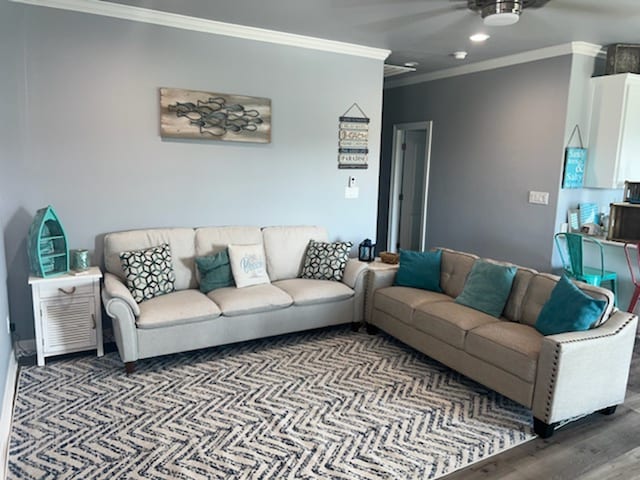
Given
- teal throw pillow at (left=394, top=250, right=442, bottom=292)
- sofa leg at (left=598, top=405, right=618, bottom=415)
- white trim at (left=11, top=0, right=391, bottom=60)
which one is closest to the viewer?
sofa leg at (left=598, top=405, right=618, bottom=415)

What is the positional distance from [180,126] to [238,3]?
1.10 m

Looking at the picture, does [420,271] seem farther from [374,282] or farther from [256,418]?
[256,418]

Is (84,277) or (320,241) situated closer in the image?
(84,277)

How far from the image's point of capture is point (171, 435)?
2562 millimetres

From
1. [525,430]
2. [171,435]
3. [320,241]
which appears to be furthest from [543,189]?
[171,435]

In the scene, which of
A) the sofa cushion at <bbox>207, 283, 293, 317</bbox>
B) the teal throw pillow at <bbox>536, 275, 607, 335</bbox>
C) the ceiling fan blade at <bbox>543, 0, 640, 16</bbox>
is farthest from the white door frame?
the teal throw pillow at <bbox>536, 275, 607, 335</bbox>

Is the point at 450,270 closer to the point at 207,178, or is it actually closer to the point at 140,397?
the point at 207,178

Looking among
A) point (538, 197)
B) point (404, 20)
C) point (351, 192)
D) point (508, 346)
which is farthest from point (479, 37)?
point (508, 346)

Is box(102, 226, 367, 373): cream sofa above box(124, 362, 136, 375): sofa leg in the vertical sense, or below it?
above

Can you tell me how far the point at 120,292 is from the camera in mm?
3158

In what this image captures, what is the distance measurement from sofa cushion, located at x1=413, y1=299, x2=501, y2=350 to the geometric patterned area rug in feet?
1.05

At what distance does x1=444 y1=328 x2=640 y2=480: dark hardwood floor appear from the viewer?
234 cm

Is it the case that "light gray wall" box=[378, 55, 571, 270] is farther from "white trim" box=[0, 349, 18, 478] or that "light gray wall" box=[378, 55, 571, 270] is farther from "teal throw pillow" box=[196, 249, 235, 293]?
"white trim" box=[0, 349, 18, 478]

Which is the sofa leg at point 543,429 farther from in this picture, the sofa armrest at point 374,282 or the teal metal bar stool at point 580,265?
the teal metal bar stool at point 580,265
